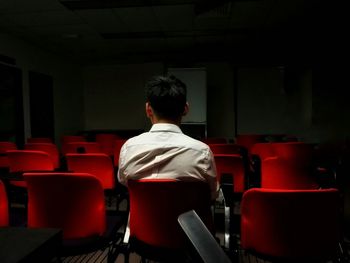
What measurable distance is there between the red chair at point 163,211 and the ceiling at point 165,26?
3.90 metres

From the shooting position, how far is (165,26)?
5625 millimetres

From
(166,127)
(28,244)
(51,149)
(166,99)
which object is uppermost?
(166,99)

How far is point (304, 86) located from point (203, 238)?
7808 millimetres

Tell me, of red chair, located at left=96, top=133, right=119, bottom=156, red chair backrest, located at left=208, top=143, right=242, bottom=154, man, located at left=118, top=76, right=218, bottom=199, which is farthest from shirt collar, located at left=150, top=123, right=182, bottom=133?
red chair, located at left=96, top=133, right=119, bottom=156

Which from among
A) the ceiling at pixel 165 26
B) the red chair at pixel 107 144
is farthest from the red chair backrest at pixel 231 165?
the ceiling at pixel 165 26

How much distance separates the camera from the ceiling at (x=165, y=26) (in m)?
4.63

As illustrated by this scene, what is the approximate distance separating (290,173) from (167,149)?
57.0 inches

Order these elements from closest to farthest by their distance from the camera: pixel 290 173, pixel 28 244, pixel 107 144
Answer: pixel 28 244 < pixel 290 173 < pixel 107 144

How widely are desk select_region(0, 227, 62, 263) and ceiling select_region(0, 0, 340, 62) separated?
4458 millimetres

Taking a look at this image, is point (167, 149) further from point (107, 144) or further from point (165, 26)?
point (165, 26)

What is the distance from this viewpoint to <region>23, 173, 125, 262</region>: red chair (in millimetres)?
1386

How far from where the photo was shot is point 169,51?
25.1 feet

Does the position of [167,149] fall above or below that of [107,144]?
above

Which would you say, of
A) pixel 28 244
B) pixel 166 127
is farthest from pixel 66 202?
pixel 28 244
